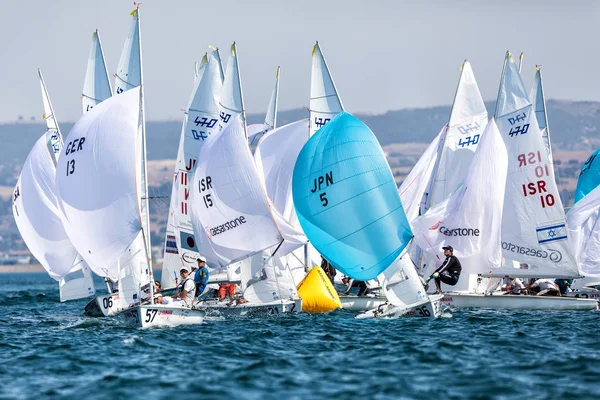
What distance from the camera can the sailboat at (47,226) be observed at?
31734mm

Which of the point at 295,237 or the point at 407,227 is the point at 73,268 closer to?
the point at 295,237

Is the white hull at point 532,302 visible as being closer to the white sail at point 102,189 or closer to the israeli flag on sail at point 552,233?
the israeli flag on sail at point 552,233

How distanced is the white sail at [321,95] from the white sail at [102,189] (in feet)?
31.8

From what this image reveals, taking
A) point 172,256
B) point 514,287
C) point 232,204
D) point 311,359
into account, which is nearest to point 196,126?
point 172,256

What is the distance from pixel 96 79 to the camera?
3409cm

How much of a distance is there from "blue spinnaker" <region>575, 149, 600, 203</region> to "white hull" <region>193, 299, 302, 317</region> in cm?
1467

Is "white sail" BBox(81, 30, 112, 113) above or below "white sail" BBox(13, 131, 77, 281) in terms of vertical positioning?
above

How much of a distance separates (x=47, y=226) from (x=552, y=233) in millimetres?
15078

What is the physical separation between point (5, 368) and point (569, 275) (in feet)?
56.4

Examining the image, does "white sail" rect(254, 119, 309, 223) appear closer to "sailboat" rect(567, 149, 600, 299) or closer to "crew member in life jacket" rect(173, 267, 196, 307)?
"crew member in life jacket" rect(173, 267, 196, 307)

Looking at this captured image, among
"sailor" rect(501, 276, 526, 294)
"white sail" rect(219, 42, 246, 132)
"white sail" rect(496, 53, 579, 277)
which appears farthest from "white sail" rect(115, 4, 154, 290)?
"sailor" rect(501, 276, 526, 294)

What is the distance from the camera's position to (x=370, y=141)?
25906 millimetres

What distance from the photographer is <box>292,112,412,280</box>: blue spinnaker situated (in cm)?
2525

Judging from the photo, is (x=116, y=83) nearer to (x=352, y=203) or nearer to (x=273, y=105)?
(x=352, y=203)
